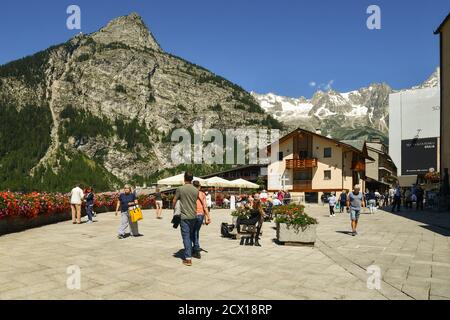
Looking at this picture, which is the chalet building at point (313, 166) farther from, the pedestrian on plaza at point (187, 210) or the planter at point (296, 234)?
the pedestrian on plaza at point (187, 210)

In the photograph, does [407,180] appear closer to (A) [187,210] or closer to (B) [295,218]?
(B) [295,218]

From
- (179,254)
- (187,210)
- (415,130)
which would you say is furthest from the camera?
(415,130)

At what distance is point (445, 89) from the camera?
105 ft

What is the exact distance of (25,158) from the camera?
14362 centimetres

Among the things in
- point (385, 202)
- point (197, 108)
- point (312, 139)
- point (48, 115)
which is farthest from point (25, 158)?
point (385, 202)

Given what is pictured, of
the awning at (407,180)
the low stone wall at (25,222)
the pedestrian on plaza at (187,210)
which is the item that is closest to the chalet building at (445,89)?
the low stone wall at (25,222)

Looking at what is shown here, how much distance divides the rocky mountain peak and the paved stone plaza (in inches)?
7268

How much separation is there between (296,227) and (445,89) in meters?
27.7

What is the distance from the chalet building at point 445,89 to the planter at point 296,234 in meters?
24.8

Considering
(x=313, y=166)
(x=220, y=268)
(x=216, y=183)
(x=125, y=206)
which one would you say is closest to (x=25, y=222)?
(x=125, y=206)

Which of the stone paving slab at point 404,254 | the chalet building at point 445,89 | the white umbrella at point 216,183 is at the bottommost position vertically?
the stone paving slab at point 404,254

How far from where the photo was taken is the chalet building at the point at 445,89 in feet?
102

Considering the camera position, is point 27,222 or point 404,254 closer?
point 404,254
